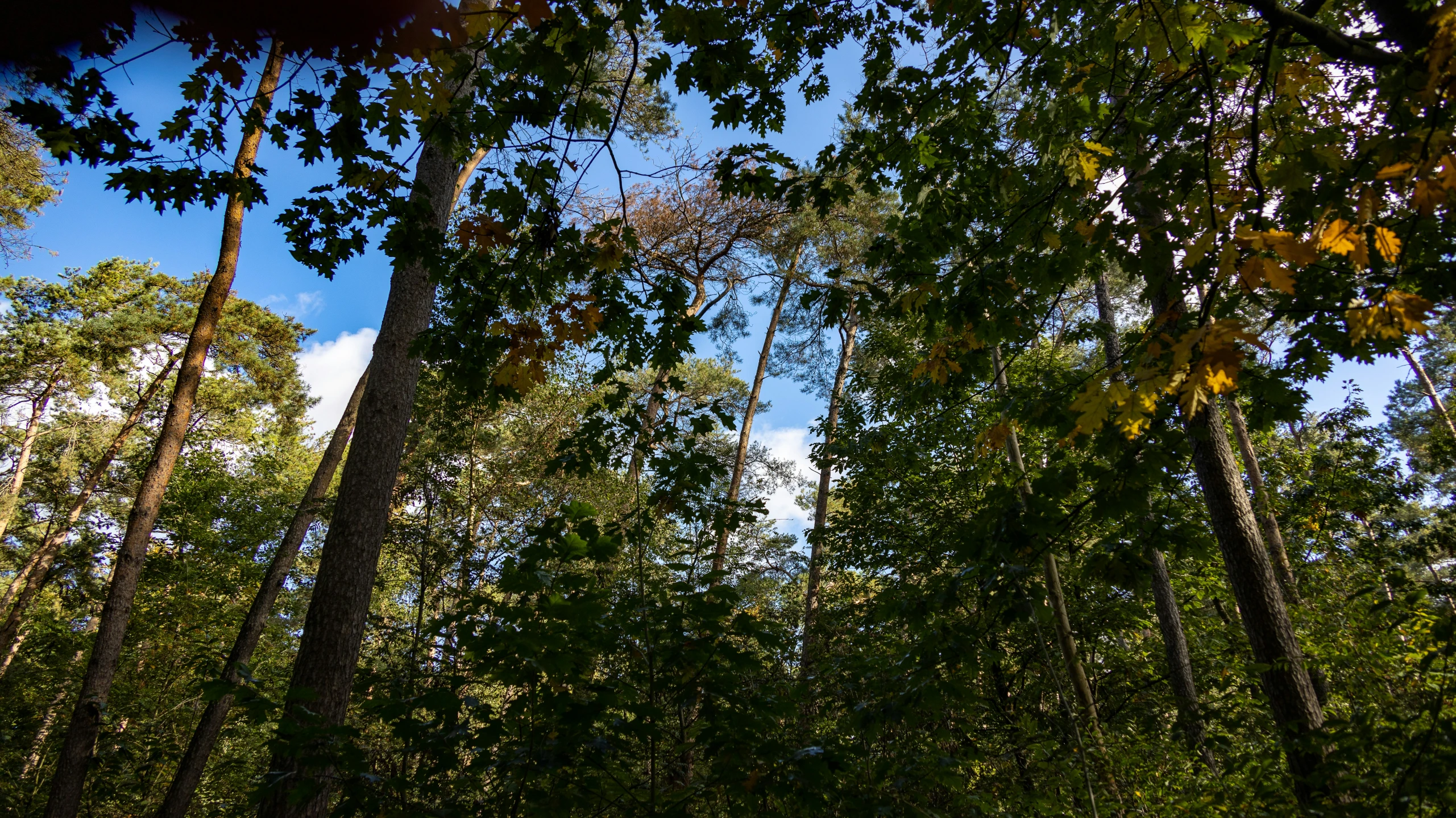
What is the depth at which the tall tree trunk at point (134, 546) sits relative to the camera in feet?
16.5

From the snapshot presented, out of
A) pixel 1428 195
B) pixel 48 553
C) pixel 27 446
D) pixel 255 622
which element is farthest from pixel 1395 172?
pixel 27 446

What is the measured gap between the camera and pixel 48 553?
1052 cm

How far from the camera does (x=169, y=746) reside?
8555 mm

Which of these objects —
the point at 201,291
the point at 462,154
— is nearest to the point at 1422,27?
the point at 462,154

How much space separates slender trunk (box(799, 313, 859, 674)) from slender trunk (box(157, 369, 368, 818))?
5.14 m

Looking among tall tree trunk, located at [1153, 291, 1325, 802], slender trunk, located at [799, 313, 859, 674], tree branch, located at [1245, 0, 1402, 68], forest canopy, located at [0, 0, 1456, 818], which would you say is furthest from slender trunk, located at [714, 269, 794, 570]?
tree branch, located at [1245, 0, 1402, 68]

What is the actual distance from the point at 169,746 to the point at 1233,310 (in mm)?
12718

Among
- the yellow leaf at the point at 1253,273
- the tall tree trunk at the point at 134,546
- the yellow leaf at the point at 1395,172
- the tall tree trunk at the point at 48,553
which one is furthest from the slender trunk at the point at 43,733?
the yellow leaf at the point at 1395,172

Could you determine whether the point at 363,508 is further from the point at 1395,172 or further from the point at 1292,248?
the point at 1395,172

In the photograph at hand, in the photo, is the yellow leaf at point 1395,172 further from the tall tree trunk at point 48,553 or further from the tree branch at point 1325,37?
the tall tree trunk at point 48,553

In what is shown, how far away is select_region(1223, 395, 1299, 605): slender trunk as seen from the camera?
6.63m

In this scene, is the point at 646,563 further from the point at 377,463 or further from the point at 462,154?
the point at 462,154

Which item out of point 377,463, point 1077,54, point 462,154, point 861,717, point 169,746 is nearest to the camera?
point 861,717

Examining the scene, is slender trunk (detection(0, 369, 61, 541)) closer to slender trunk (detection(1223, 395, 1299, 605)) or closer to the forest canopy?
the forest canopy
